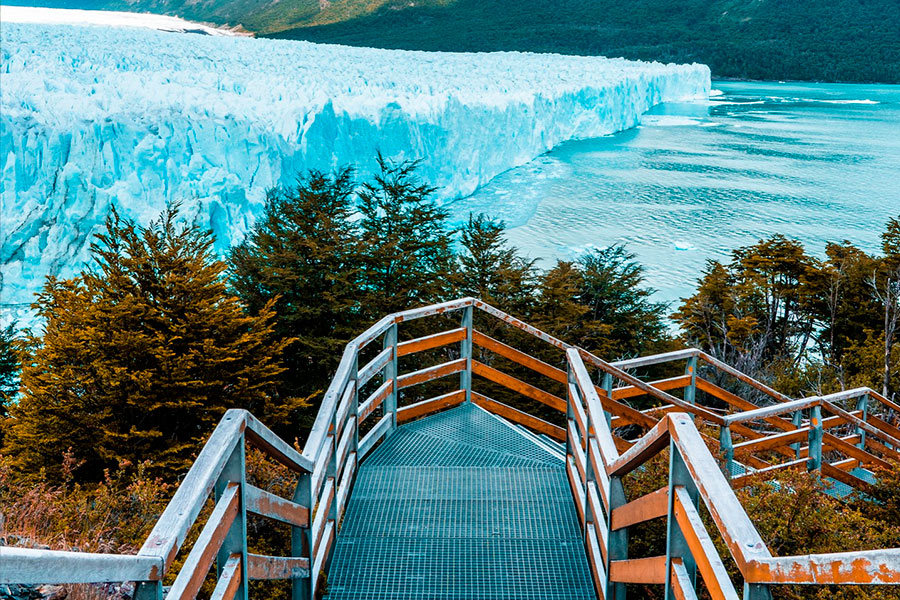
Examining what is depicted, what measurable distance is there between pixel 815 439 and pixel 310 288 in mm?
9640

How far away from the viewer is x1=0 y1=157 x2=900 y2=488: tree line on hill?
353 inches

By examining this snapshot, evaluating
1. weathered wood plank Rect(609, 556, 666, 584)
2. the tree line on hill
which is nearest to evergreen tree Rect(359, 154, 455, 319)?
the tree line on hill

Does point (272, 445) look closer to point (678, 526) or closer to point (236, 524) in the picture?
point (236, 524)

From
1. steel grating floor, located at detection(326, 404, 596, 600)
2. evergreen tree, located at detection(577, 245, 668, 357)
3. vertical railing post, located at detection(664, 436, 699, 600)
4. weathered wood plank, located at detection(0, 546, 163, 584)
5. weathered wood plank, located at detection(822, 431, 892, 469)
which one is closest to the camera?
weathered wood plank, located at detection(0, 546, 163, 584)

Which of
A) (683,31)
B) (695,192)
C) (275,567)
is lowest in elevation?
(695,192)

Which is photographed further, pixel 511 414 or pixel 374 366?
pixel 511 414

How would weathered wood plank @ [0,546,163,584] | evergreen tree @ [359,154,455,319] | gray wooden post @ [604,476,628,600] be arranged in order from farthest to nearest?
evergreen tree @ [359,154,455,319]
gray wooden post @ [604,476,628,600]
weathered wood plank @ [0,546,163,584]

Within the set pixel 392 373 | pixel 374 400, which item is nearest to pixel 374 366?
pixel 374 400

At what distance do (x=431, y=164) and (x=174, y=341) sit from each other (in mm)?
19302

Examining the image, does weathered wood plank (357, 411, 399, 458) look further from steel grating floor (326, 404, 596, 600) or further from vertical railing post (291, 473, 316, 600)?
vertical railing post (291, 473, 316, 600)

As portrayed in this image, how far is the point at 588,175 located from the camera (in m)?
38.8

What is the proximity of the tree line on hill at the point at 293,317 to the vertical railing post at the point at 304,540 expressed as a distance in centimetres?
361

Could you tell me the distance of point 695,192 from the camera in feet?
120

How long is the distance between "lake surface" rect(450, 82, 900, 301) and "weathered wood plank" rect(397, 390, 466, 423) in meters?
18.9
